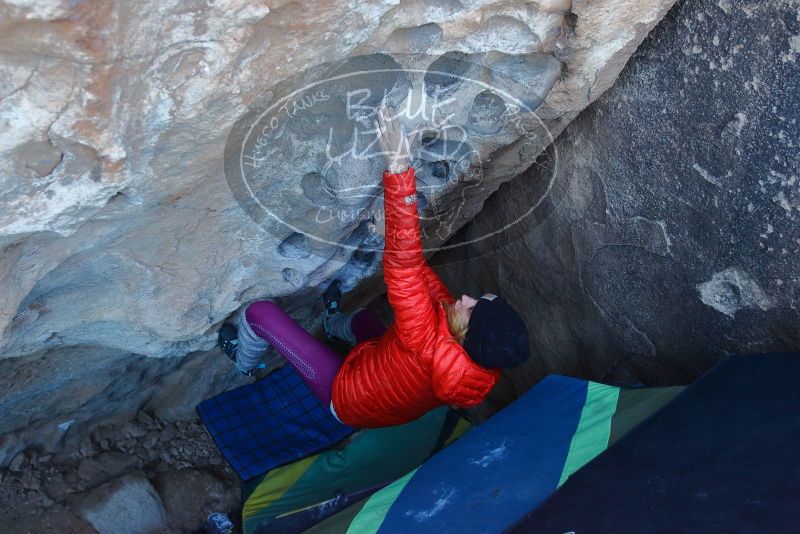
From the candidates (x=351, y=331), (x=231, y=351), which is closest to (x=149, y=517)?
(x=231, y=351)

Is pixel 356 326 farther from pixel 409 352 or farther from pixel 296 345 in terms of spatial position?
pixel 409 352

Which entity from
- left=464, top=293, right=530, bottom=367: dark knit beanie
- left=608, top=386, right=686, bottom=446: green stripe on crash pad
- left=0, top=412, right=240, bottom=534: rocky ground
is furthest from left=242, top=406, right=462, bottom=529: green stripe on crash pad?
left=608, top=386, right=686, bottom=446: green stripe on crash pad

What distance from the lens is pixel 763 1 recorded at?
49.1 inches

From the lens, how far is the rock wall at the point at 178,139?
0.94 metres

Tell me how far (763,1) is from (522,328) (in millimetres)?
744

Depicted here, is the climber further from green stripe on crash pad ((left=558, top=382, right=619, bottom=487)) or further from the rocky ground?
the rocky ground

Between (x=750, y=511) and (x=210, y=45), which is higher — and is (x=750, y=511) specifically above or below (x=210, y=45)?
below

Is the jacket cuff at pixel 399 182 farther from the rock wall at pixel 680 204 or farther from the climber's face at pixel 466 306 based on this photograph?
the rock wall at pixel 680 204

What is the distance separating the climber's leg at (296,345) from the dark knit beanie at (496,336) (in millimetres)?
516

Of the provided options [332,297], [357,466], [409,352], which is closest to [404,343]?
[409,352]

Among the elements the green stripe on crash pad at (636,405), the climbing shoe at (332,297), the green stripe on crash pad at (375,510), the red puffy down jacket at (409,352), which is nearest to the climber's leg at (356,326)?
the climbing shoe at (332,297)

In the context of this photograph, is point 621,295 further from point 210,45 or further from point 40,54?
point 40,54

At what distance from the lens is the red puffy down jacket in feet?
4.94

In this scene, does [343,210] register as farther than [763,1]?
Yes
